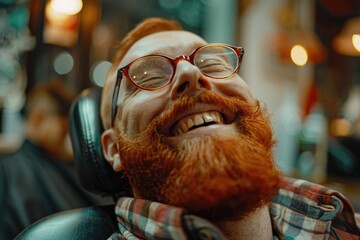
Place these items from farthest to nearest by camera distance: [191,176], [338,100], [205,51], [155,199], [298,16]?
1. [298,16]
2. [338,100]
3. [205,51]
4. [155,199]
5. [191,176]

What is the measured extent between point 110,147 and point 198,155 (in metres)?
0.40

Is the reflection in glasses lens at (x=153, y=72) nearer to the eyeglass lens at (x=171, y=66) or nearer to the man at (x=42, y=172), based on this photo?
the eyeglass lens at (x=171, y=66)

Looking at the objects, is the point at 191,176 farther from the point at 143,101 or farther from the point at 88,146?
the point at 88,146

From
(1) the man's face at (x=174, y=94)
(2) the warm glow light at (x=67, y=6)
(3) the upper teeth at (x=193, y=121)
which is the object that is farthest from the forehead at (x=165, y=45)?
(2) the warm glow light at (x=67, y=6)

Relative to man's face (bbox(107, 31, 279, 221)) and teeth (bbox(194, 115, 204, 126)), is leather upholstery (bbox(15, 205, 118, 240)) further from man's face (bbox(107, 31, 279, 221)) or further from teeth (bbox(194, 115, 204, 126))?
teeth (bbox(194, 115, 204, 126))

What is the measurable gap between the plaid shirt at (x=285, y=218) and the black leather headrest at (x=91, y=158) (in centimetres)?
14

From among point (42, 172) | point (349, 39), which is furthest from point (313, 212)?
point (349, 39)

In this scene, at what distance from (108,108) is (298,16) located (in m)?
2.93

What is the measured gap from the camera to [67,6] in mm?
3570

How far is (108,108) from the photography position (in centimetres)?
117

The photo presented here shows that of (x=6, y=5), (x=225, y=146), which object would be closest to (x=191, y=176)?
(x=225, y=146)

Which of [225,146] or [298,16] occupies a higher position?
[298,16]

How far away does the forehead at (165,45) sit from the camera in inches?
42.1

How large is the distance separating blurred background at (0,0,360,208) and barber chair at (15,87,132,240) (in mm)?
1774
